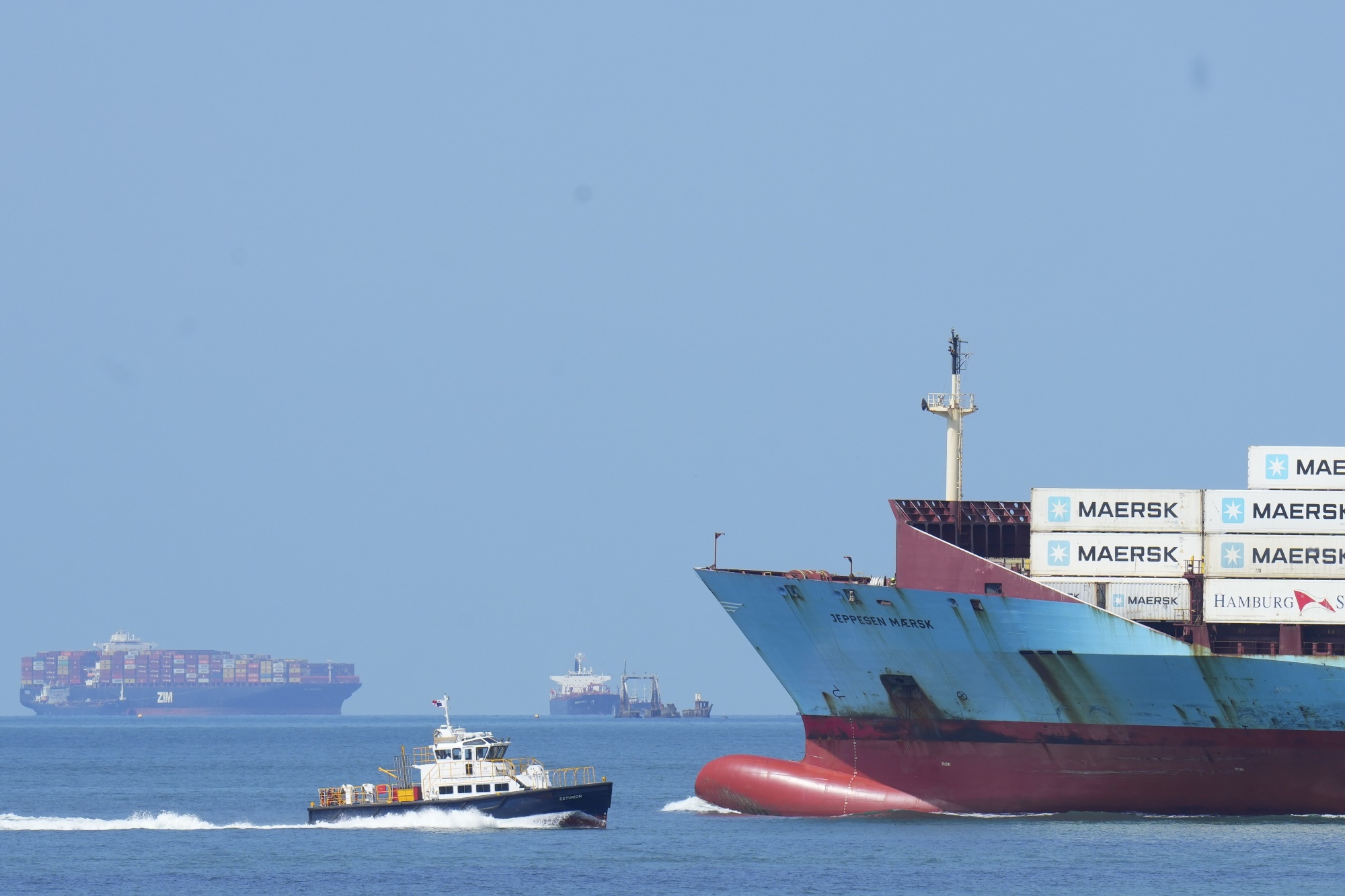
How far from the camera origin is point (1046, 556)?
56.4m

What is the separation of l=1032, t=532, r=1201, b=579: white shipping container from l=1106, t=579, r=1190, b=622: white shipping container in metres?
0.30

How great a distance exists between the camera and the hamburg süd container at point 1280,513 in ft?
180

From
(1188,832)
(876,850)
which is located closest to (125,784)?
(876,850)

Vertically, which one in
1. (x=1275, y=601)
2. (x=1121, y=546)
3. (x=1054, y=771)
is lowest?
(x=1054, y=771)

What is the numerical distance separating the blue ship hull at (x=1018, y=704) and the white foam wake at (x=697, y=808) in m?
4.16

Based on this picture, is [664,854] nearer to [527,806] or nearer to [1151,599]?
[527,806]

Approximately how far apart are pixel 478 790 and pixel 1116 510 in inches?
836

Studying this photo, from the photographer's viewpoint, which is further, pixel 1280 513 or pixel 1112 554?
pixel 1112 554

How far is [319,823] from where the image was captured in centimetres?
6197

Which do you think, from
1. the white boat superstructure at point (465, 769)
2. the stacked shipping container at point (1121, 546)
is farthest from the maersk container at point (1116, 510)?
the white boat superstructure at point (465, 769)

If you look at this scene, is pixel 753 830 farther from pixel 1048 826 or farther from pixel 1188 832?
pixel 1188 832

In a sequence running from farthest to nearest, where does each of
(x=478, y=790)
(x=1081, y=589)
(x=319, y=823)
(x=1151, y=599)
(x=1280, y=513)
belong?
1. (x=319, y=823)
2. (x=478, y=790)
3. (x=1081, y=589)
4. (x=1151, y=599)
5. (x=1280, y=513)

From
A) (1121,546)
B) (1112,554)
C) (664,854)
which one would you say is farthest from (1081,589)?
(664,854)

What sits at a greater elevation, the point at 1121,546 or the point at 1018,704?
the point at 1121,546
